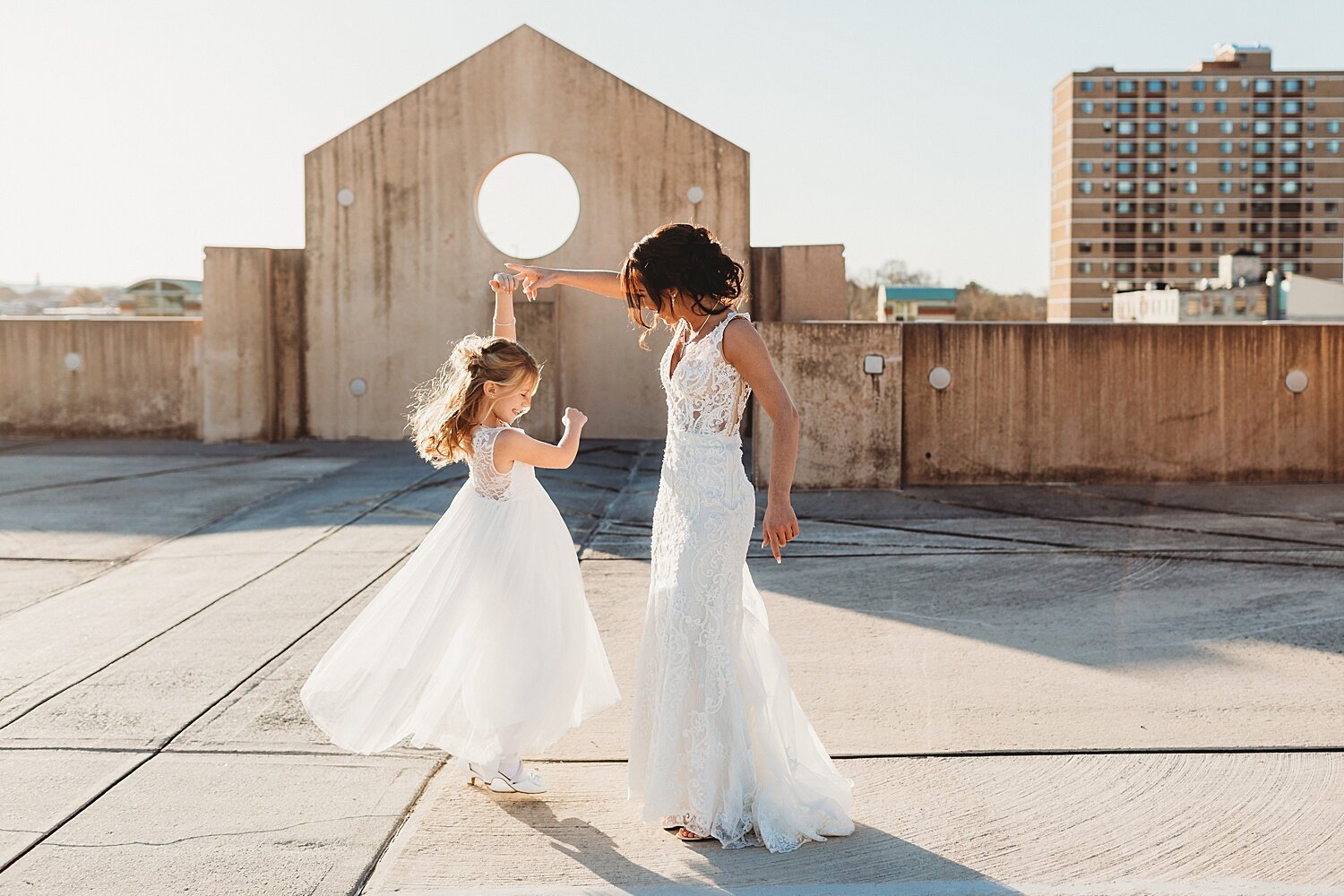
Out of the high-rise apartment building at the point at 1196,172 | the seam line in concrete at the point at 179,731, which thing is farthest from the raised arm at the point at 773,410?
the high-rise apartment building at the point at 1196,172

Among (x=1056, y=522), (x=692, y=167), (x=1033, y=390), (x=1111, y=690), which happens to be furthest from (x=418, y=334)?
(x=1111, y=690)

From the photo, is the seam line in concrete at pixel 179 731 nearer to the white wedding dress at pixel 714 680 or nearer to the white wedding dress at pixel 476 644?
the white wedding dress at pixel 476 644

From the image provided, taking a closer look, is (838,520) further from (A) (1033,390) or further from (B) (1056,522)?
(A) (1033,390)

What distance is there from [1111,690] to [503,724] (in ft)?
8.27

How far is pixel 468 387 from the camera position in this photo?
4.29 metres

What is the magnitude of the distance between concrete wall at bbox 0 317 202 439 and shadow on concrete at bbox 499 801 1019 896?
1290 centimetres

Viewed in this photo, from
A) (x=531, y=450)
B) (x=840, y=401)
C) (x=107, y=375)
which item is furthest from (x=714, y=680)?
(x=107, y=375)

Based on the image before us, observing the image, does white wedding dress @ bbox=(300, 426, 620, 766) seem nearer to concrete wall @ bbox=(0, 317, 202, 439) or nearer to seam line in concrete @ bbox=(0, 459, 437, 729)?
seam line in concrete @ bbox=(0, 459, 437, 729)

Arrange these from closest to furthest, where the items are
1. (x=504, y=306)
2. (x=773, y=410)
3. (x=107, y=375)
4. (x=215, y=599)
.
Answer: (x=773, y=410), (x=504, y=306), (x=215, y=599), (x=107, y=375)

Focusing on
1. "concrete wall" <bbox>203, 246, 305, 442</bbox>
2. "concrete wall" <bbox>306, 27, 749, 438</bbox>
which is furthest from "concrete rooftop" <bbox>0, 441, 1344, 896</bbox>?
"concrete wall" <bbox>306, 27, 749, 438</bbox>

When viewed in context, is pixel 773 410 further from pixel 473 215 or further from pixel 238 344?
pixel 238 344

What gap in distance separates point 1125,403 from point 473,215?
7757 millimetres

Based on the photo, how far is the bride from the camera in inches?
151

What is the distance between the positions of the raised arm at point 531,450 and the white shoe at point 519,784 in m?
0.96
